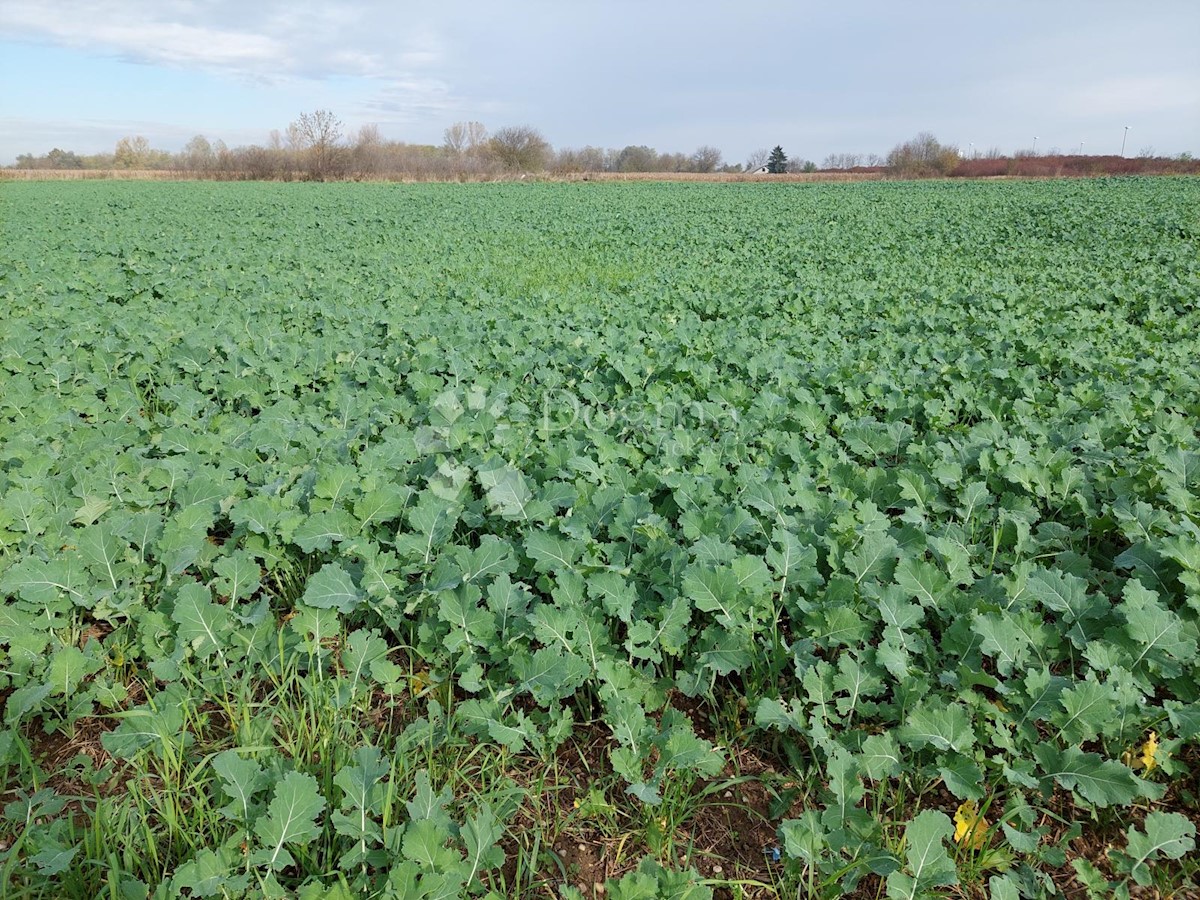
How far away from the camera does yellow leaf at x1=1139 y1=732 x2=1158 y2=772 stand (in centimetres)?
205

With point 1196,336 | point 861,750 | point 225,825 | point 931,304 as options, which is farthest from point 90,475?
point 1196,336

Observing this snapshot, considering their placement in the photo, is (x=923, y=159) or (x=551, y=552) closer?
(x=551, y=552)

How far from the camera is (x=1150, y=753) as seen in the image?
2086 mm

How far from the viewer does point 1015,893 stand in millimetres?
1723

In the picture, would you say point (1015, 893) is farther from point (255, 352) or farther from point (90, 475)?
point (255, 352)

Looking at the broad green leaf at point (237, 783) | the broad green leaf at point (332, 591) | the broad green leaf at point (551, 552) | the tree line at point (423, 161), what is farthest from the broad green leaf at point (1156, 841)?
the tree line at point (423, 161)

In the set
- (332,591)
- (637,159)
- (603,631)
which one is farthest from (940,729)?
(637,159)

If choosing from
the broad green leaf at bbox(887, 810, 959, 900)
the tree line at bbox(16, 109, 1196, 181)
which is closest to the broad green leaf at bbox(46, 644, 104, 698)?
the broad green leaf at bbox(887, 810, 959, 900)

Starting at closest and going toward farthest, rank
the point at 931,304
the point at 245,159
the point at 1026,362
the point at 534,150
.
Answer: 1. the point at 1026,362
2. the point at 931,304
3. the point at 245,159
4. the point at 534,150

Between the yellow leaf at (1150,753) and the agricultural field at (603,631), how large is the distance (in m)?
0.01

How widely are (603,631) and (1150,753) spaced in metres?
1.78

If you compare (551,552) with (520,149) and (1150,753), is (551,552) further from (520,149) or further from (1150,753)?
(520,149)

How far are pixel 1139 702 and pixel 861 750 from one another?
2.94 ft

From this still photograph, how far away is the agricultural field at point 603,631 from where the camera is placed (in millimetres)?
1877
